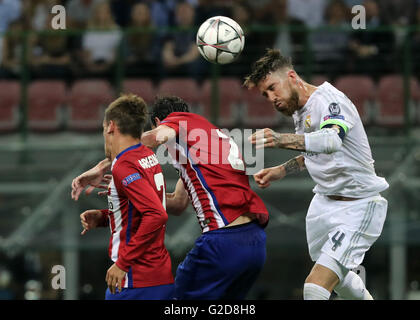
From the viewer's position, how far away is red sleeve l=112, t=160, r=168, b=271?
4.89 meters

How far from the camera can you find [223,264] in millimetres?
5113

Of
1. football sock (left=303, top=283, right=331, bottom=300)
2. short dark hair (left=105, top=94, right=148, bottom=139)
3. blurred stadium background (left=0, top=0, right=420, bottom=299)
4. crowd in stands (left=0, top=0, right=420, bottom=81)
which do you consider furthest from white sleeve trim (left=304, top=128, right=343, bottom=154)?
crowd in stands (left=0, top=0, right=420, bottom=81)

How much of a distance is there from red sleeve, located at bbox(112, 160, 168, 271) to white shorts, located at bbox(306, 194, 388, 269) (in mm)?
1434

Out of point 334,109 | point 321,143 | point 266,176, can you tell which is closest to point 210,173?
point 266,176

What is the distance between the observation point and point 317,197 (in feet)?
19.9

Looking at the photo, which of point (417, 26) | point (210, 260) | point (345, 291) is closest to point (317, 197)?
point (345, 291)

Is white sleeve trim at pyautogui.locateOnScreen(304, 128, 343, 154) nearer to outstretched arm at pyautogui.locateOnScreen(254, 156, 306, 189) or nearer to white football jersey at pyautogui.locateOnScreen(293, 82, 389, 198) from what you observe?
white football jersey at pyautogui.locateOnScreen(293, 82, 389, 198)

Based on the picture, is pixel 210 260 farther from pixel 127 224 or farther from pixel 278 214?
pixel 278 214

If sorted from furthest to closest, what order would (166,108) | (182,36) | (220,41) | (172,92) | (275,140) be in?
(182,36)
(172,92)
(220,41)
(166,108)
(275,140)

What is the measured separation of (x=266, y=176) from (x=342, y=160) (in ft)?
1.95

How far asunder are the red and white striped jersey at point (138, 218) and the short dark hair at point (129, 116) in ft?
0.42

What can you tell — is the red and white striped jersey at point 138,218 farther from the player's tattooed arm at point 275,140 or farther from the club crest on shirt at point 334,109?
the club crest on shirt at point 334,109

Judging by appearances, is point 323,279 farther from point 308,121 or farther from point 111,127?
point 111,127

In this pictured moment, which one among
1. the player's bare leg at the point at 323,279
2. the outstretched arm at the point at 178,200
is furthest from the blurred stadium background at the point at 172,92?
the player's bare leg at the point at 323,279
